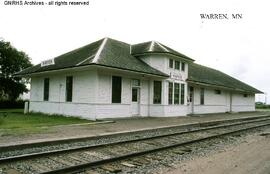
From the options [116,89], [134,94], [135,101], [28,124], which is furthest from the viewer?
[135,101]

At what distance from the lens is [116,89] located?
1766 centimetres

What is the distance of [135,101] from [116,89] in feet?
7.72

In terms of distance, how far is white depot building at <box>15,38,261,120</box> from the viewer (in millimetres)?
16766

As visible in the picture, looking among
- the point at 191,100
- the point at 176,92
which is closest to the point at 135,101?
the point at 176,92

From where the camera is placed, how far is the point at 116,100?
1764 cm

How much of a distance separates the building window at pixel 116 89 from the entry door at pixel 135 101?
5.11 feet

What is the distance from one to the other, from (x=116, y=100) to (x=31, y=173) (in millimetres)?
12148

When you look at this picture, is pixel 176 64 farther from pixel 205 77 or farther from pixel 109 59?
pixel 205 77

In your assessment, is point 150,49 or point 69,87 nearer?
point 69,87

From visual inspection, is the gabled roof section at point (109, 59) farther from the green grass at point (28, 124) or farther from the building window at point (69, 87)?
the green grass at point (28, 124)

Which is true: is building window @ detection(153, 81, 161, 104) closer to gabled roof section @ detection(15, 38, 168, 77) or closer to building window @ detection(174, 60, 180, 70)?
gabled roof section @ detection(15, 38, 168, 77)

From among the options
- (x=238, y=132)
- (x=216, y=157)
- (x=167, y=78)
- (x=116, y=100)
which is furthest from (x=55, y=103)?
(x=216, y=157)

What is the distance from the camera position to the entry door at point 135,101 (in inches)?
757

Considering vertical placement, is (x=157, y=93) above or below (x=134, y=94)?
above
